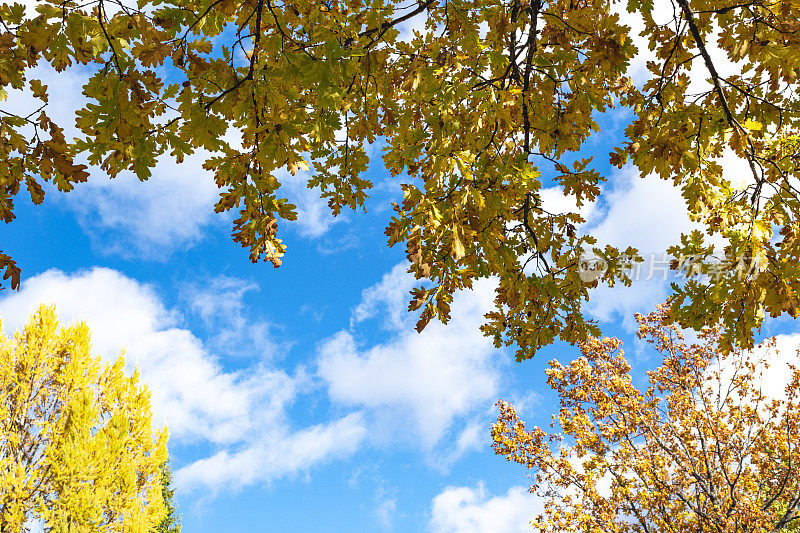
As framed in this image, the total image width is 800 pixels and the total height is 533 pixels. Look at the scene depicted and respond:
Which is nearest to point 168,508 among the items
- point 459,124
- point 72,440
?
point 72,440

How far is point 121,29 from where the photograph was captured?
8.95 ft

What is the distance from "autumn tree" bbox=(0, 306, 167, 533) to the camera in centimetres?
1182

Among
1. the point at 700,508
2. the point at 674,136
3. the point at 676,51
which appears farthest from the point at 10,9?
the point at 700,508

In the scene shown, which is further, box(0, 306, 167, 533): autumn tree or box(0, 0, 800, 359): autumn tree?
box(0, 306, 167, 533): autumn tree

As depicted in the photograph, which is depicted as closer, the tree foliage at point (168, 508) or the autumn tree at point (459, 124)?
the autumn tree at point (459, 124)

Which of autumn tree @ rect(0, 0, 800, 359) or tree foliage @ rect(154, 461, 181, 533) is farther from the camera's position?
tree foliage @ rect(154, 461, 181, 533)

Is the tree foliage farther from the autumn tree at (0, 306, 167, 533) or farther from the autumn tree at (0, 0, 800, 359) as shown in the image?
the autumn tree at (0, 0, 800, 359)

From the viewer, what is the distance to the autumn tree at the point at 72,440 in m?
11.8

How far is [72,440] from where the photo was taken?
12.6 m

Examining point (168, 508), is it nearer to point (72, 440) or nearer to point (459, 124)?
point (72, 440)

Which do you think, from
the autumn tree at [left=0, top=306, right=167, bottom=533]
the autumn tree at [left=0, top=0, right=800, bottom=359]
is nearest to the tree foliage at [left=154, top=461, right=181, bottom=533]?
the autumn tree at [left=0, top=306, right=167, bottom=533]

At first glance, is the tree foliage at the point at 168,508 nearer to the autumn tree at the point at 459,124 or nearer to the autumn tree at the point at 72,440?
the autumn tree at the point at 72,440

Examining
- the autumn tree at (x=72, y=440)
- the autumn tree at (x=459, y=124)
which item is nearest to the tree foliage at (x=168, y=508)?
the autumn tree at (x=72, y=440)

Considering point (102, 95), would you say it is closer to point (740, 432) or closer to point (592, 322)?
point (592, 322)
